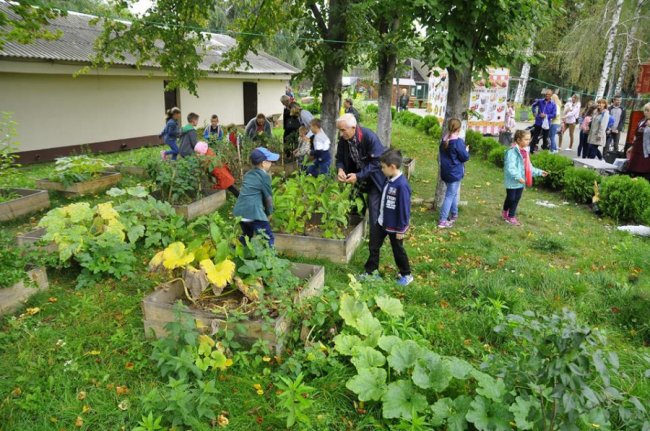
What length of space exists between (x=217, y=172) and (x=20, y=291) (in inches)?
152

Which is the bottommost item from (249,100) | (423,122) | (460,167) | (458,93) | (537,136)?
(423,122)

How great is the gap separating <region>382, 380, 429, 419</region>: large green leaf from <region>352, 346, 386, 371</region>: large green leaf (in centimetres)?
23

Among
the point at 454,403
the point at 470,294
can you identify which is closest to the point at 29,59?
the point at 470,294

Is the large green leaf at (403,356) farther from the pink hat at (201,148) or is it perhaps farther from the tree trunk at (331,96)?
the tree trunk at (331,96)

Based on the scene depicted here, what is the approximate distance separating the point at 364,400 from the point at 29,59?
514 inches

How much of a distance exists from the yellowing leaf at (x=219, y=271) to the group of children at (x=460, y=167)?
4.30 metres

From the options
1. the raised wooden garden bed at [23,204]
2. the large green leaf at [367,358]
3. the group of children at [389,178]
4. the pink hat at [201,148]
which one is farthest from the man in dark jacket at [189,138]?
the large green leaf at [367,358]

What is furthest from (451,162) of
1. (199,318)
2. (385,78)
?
(385,78)

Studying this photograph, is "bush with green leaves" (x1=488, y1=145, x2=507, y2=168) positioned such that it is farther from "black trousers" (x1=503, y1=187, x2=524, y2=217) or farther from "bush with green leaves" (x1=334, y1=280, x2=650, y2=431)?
"bush with green leaves" (x1=334, y1=280, x2=650, y2=431)

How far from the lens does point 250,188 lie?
501 centimetres

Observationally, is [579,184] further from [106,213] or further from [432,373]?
[106,213]

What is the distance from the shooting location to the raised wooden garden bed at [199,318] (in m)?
3.54

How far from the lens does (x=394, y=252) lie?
16.4 feet

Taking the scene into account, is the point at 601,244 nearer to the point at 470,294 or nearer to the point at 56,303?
the point at 470,294
